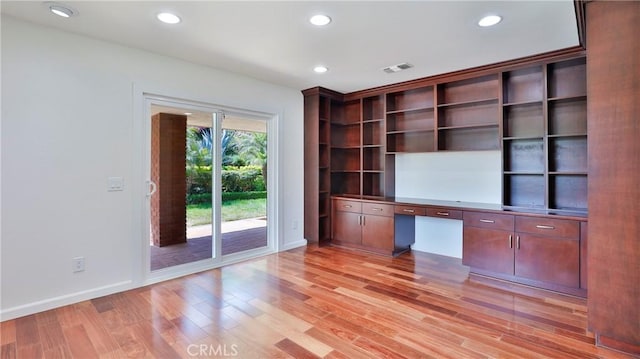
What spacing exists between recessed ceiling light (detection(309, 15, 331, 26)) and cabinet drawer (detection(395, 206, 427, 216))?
244cm

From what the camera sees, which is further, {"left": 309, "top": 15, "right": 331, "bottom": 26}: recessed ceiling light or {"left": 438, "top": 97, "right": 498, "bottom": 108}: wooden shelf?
{"left": 438, "top": 97, "right": 498, "bottom": 108}: wooden shelf

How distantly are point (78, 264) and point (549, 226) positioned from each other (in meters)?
4.37

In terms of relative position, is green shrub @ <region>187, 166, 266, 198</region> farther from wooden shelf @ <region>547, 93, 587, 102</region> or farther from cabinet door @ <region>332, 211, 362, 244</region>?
wooden shelf @ <region>547, 93, 587, 102</region>

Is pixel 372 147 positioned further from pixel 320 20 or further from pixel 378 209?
pixel 320 20

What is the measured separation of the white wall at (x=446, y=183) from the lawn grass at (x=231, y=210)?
2084 millimetres

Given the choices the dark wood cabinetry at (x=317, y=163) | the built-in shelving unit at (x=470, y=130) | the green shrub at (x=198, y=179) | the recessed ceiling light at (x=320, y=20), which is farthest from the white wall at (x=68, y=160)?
the built-in shelving unit at (x=470, y=130)

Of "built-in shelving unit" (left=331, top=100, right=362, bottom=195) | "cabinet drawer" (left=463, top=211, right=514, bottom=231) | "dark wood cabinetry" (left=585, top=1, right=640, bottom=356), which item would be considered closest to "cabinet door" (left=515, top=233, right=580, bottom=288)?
"cabinet drawer" (left=463, top=211, right=514, bottom=231)

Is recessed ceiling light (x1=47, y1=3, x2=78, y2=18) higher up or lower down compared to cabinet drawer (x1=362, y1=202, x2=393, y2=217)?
higher up

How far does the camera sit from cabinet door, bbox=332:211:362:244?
4682 millimetres

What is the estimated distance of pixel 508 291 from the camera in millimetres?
3141

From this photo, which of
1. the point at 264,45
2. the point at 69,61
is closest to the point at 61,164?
the point at 69,61

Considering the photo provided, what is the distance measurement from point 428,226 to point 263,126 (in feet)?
8.94

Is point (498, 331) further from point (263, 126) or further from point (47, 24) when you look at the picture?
point (47, 24)

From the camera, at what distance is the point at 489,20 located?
2592 millimetres
